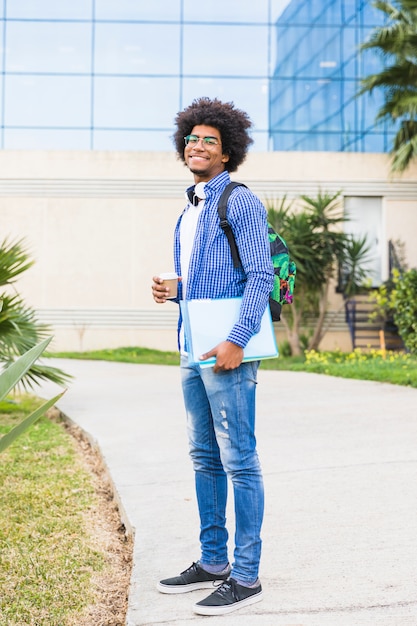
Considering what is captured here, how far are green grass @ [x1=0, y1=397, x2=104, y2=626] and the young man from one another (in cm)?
46

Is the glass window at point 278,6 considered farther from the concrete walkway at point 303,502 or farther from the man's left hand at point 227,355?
the man's left hand at point 227,355

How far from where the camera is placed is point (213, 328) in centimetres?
330

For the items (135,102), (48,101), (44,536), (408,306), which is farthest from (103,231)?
(44,536)

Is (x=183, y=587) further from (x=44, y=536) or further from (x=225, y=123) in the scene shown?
(x=225, y=123)

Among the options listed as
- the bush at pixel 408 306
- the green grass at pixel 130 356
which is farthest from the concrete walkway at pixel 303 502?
the green grass at pixel 130 356

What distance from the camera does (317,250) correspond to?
56.9 ft

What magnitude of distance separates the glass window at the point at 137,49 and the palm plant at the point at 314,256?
8.62m

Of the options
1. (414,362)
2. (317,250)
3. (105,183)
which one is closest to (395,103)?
(317,250)

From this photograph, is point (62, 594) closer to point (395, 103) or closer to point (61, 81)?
point (395, 103)

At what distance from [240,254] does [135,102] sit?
22.0 meters

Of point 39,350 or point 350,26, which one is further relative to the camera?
point 350,26

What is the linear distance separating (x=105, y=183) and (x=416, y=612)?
673 inches

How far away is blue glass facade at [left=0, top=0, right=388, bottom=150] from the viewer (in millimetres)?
24078

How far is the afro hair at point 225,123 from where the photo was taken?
11.6 ft
